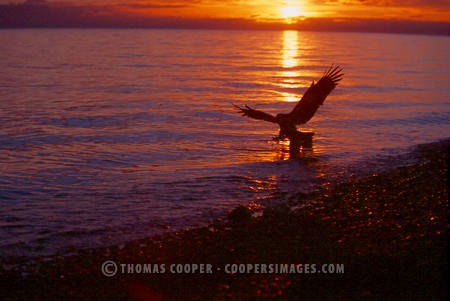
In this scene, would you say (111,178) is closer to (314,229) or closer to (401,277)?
(314,229)

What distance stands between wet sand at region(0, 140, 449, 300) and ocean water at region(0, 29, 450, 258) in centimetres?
94

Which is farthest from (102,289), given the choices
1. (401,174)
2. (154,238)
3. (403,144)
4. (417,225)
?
(403,144)

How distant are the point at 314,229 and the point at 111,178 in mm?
6073

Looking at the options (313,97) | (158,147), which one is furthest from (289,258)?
(158,147)

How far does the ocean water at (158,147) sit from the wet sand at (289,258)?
3.08 feet

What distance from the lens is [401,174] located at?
13.5 meters

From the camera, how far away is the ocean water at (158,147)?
35.8 ft

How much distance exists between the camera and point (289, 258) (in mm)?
8164

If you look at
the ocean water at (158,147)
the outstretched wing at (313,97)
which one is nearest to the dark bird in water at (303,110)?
the outstretched wing at (313,97)

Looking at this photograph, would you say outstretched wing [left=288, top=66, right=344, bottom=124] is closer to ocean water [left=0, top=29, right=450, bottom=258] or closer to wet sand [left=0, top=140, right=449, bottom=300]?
ocean water [left=0, top=29, right=450, bottom=258]

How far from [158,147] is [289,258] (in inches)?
419

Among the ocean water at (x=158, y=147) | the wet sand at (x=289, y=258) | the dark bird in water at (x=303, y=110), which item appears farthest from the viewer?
the dark bird in water at (x=303, y=110)

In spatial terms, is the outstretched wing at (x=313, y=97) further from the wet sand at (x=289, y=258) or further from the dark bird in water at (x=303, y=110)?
the wet sand at (x=289, y=258)

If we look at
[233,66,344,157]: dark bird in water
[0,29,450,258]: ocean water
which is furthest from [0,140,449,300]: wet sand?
[233,66,344,157]: dark bird in water
